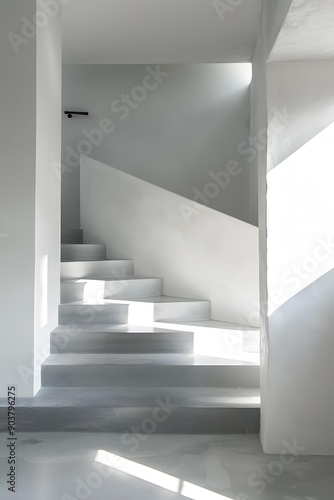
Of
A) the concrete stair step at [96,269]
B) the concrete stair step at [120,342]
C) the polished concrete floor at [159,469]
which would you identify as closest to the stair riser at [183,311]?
the concrete stair step at [120,342]

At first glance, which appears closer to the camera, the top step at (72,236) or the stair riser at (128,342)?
the stair riser at (128,342)

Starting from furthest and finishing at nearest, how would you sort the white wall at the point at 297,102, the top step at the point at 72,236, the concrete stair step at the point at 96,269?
the top step at the point at 72,236 → the concrete stair step at the point at 96,269 → the white wall at the point at 297,102

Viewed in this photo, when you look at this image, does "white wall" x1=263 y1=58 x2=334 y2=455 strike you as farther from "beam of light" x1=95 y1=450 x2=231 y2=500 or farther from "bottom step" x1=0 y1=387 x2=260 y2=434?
"beam of light" x1=95 y1=450 x2=231 y2=500

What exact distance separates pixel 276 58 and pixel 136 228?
2.96 meters

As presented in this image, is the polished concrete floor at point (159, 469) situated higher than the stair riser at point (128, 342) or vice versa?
the stair riser at point (128, 342)

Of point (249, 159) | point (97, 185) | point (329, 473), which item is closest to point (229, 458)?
point (329, 473)

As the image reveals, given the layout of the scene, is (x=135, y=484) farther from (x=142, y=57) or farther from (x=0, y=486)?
(x=142, y=57)

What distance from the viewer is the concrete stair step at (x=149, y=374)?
12.9 feet

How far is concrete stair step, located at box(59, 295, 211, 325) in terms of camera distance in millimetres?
4590

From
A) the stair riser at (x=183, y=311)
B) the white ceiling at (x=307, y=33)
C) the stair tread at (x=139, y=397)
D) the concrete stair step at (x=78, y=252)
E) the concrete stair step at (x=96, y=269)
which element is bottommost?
the stair tread at (x=139, y=397)

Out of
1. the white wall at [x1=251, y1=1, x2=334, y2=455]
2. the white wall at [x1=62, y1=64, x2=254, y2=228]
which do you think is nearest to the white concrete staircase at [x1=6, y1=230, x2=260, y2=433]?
the white wall at [x1=251, y1=1, x2=334, y2=455]

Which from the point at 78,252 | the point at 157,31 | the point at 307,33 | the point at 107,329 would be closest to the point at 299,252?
the point at 307,33

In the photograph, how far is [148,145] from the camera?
751 cm

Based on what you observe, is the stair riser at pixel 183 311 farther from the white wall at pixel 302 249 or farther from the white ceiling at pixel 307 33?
the white ceiling at pixel 307 33
